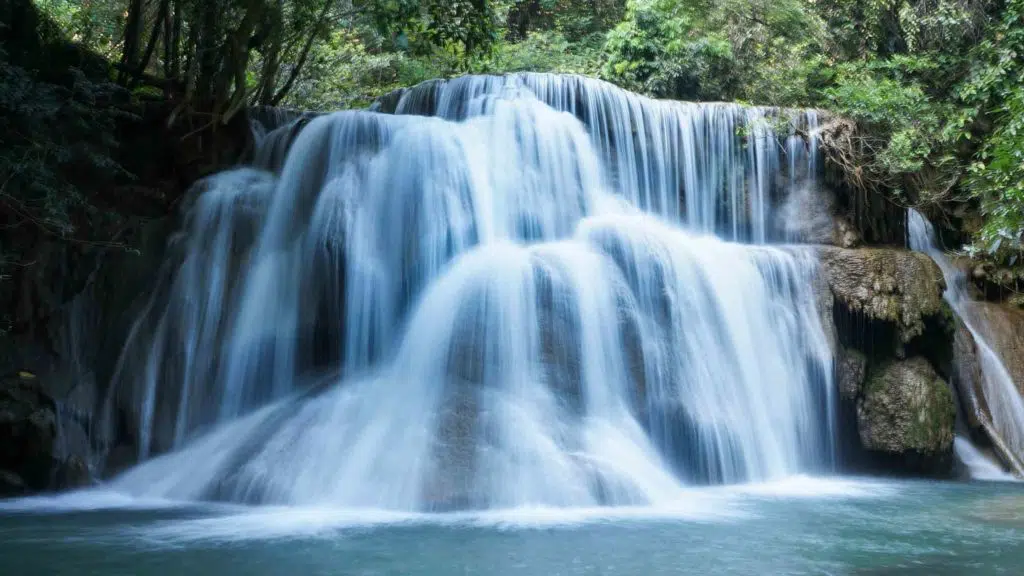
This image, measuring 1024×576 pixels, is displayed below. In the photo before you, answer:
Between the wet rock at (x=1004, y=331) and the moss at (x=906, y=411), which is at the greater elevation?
the wet rock at (x=1004, y=331)

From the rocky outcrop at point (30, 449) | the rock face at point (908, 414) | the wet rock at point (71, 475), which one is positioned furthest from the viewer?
the rock face at point (908, 414)

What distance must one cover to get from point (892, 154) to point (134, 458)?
1063cm

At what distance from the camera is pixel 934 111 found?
1415cm

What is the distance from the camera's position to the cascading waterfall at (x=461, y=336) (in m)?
7.84

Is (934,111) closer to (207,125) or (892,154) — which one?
(892,154)

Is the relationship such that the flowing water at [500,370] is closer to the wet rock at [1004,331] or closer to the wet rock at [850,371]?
the wet rock at [850,371]

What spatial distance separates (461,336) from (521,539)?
295cm

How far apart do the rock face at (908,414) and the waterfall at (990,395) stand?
86 centimetres

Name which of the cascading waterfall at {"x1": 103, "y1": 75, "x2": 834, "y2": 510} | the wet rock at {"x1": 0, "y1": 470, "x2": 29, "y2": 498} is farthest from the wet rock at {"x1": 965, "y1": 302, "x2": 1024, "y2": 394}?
the wet rock at {"x1": 0, "y1": 470, "x2": 29, "y2": 498}

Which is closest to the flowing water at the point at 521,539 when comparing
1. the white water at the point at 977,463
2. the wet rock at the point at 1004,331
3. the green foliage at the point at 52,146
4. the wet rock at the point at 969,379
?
the white water at the point at 977,463

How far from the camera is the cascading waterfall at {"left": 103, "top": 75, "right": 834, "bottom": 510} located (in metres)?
7.84

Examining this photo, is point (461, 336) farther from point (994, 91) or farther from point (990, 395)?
point (994, 91)

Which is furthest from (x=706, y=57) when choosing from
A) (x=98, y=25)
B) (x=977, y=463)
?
(x=98, y=25)

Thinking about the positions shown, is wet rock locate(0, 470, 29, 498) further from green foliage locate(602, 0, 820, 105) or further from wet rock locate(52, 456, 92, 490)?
green foliage locate(602, 0, 820, 105)
